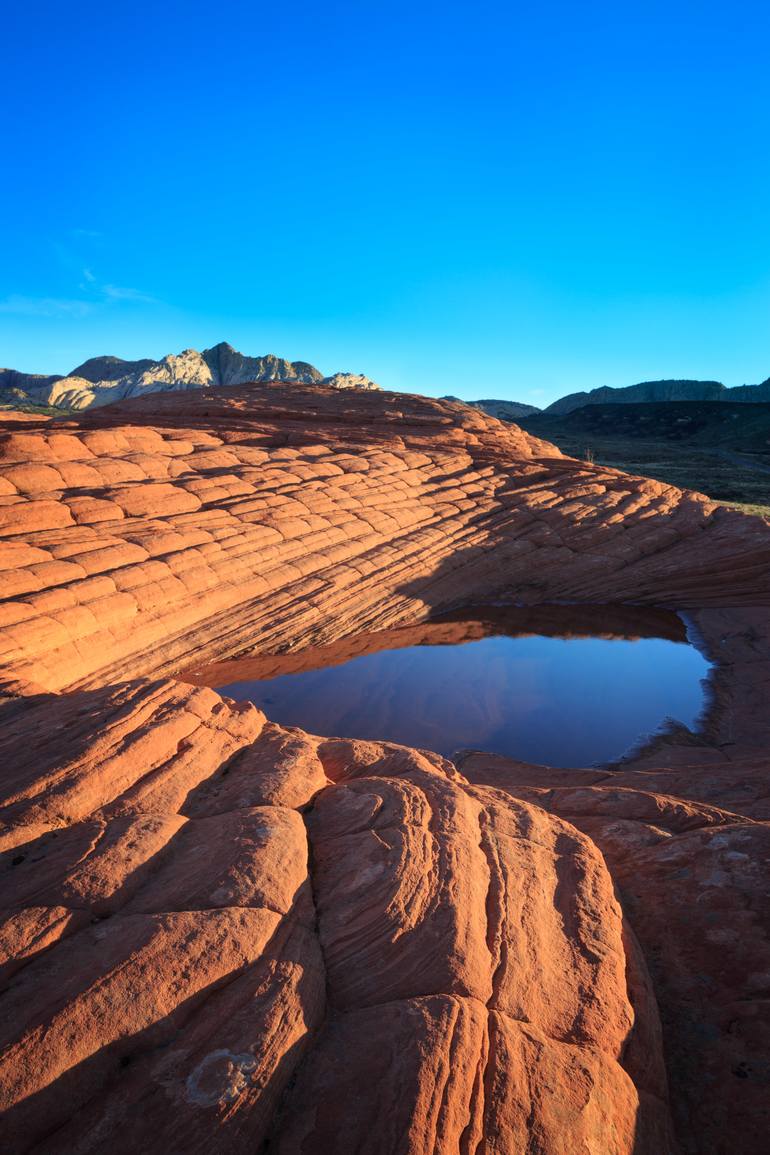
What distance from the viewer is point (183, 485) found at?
49.2 ft

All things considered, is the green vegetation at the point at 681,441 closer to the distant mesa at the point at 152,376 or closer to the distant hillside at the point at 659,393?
the distant hillside at the point at 659,393

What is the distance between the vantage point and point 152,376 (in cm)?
9225

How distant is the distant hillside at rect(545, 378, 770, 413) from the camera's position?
10588 centimetres

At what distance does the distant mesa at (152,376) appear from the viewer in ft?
276

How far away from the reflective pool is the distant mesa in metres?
71.3

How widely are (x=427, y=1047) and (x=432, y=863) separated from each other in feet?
4.28

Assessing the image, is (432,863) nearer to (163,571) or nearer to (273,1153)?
(273,1153)

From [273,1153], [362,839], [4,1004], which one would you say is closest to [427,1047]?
[273,1153]

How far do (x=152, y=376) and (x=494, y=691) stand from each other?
93.1 metres

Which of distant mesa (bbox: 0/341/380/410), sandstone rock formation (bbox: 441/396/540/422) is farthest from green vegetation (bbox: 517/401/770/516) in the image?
distant mesa (bbox: 0/341/380/410)

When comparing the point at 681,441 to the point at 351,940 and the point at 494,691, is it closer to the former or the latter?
the point at 494,691

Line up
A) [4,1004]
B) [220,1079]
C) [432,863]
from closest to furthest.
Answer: [220,1079], [4,1004], [432,863]

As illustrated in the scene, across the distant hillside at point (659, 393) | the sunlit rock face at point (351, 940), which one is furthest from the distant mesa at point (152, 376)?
the sunlit rock face at point (351, 940)

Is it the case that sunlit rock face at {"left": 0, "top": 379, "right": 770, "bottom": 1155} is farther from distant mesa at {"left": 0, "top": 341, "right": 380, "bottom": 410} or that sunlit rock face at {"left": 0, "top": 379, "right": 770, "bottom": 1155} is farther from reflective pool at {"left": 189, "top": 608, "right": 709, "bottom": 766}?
distant mesa at {"left": 0, "top": 341, "right": 380, "bottom": 410}
